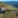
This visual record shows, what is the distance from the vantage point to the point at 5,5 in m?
0.62

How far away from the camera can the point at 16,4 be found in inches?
24.4

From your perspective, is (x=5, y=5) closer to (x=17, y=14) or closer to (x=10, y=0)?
(x=10, y=0)

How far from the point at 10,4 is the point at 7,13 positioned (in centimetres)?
22

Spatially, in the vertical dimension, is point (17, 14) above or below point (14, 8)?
below

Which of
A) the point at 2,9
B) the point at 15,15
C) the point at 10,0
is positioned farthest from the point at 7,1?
the point at 15,15

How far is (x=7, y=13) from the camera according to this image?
612 mm

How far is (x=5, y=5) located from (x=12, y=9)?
19 centimetres

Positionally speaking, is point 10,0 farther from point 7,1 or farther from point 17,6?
point 17,6

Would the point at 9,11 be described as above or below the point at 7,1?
below

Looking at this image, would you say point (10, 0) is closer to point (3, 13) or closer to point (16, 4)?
point (16, 4)


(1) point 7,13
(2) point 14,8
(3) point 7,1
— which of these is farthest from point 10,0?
(1) point 7,13

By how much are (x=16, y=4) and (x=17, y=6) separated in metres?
0.05

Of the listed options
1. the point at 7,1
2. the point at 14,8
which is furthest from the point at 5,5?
the point at 14,8

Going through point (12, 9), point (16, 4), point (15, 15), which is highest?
point (16, 4)
